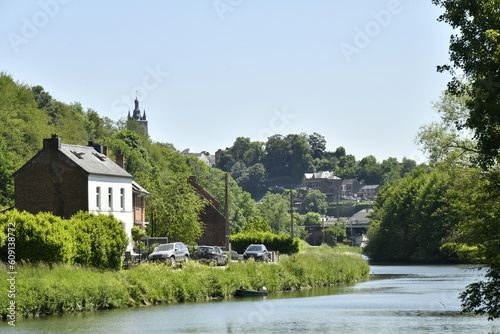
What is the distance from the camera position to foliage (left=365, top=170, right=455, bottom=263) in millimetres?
110688

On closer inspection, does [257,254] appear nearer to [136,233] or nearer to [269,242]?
[136,233]

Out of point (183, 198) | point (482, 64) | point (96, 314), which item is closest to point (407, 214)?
point (183, 198)

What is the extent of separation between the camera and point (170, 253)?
192ft

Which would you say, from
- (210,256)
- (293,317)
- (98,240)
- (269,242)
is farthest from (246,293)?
(269,242)

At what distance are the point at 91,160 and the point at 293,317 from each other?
28839 millimetres

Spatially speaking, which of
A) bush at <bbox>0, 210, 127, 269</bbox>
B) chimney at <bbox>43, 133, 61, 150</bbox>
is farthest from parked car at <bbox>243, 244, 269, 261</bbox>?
bush at <bbox>0, 210, 127, 269</bbox>

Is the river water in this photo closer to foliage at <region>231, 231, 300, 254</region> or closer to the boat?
the boat

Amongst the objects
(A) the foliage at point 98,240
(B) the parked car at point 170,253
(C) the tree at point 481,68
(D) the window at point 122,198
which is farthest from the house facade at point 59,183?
(C) the tree at point 481,68

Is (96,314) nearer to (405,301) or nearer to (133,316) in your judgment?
(133,316)

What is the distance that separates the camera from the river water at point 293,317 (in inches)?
1460

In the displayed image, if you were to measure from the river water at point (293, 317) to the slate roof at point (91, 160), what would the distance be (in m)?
17.1

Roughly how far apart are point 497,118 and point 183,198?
2234 inches

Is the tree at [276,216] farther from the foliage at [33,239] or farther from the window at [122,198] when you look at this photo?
→ the foliage at [33,239]

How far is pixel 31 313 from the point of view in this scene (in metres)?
40.6
